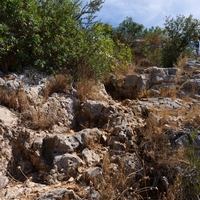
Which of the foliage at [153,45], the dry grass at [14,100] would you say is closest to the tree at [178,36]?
the foliage at [153,45]

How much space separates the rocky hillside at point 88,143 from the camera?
150 inches

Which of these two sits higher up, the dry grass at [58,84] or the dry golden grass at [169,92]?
the dry golden grass at [169,92]

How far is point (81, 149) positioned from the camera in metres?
4.46

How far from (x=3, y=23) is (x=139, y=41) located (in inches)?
339

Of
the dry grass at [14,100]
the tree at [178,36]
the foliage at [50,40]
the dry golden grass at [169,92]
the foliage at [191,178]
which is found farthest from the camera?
the tree at [178,36]

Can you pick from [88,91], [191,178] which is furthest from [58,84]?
[191,178]

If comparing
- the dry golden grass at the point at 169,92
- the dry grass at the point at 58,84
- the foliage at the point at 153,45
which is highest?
the foliage at the point at 153,45

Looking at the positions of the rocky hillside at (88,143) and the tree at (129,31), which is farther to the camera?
the tree at (129,31)

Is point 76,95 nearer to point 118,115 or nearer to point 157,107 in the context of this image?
point 118,115

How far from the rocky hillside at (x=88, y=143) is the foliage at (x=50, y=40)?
0.39m

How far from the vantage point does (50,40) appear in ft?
19.3

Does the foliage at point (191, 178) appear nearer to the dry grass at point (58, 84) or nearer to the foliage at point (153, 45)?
the dry grass at point (58, 84)

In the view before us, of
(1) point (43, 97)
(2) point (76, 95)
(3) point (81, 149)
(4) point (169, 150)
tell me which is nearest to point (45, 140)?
(3) point (81, 149)

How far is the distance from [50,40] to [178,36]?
263 inches
